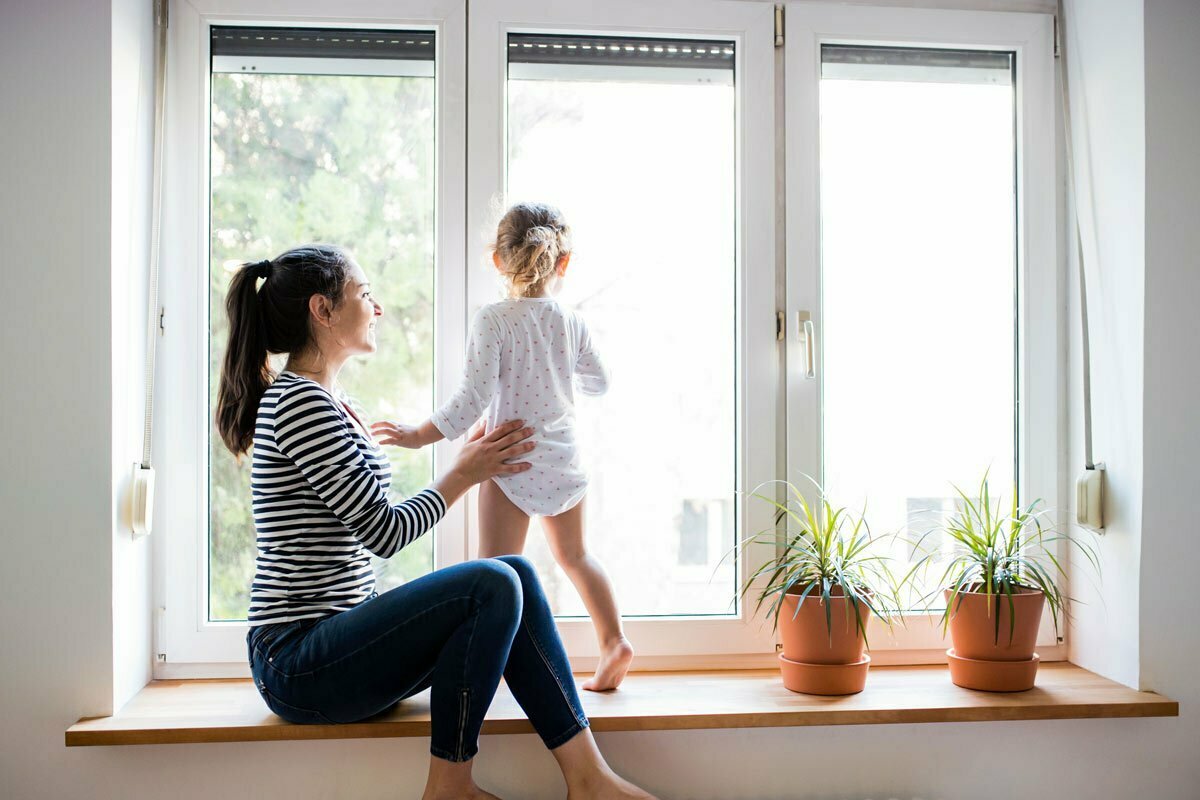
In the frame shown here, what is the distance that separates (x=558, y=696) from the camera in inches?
63.3

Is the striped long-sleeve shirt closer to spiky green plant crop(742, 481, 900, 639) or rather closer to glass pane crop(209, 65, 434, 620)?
glass pane crop(209, 65, 434, 620)

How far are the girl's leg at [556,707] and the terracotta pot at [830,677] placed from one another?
420 millimetres

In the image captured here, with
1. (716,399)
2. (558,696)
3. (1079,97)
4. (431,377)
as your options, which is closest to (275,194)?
(431,377)

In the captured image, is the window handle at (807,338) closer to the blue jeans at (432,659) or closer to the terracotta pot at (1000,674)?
the terracotta pot at (1000,674)

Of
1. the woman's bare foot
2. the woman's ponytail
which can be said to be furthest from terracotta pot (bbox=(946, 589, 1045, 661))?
the woman's ponytail

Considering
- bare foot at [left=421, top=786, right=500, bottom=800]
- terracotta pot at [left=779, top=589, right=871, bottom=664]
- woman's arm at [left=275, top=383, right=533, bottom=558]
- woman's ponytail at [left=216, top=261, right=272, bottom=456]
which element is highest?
woman's ponytail at [left=216, top=261, right=272, bottom=456]

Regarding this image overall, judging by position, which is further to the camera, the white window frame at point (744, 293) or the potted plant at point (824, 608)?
the white window frame at point (744, 293)

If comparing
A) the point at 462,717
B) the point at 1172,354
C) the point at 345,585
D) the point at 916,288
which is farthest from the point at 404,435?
the point at 1172,354

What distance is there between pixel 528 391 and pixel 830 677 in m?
0.83

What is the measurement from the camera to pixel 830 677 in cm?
184

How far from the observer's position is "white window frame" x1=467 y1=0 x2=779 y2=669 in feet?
6.68

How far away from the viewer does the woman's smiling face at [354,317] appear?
1719 mm

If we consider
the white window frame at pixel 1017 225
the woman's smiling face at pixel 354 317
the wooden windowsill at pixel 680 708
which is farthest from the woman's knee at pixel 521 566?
the white window frame at pixel 1017 225

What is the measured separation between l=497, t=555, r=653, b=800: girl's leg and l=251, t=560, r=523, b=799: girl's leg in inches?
3.0
